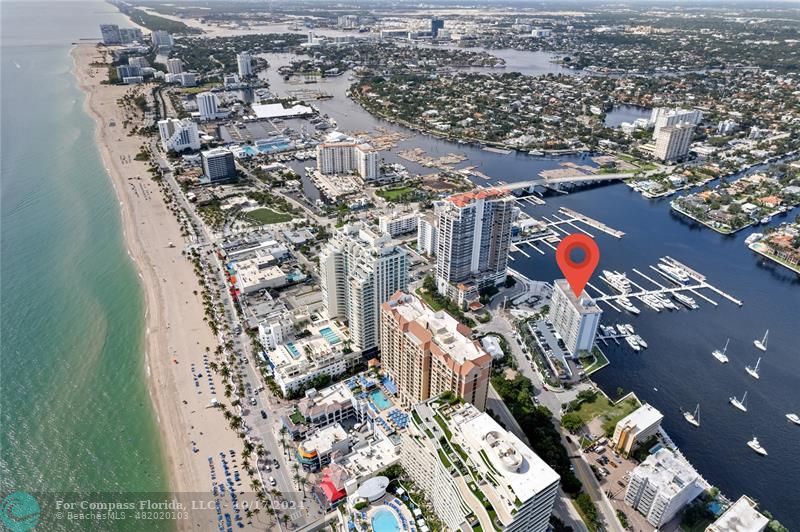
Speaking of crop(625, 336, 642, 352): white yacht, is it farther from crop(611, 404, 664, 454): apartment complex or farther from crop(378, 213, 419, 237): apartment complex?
crop(378, 213, 419, 237): apartment complex

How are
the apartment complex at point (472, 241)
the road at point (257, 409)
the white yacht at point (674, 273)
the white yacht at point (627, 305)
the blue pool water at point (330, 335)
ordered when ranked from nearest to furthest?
the road at point (257, 409) < the blue pool water at point (330, 335) < the apartment complex at point (472, 241) < the white yacht at point (627, 305) < the white yacht at point (674, 273)

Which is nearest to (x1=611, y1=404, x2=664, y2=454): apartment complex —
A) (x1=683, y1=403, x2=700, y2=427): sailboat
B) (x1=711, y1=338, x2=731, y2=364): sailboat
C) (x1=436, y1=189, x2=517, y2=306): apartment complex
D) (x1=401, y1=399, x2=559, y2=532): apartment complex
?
(x1=683, y1=403, x2=700, y2=427): sailboat

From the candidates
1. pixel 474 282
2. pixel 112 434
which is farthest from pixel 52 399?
pixel 474 282

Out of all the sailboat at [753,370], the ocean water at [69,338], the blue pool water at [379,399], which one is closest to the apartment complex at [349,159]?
the ocean water at [69,338]

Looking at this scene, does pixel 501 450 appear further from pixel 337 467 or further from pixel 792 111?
pixel 792 111

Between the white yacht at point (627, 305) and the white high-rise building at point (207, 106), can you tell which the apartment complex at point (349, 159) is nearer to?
the white yacht at point (627, 305)
